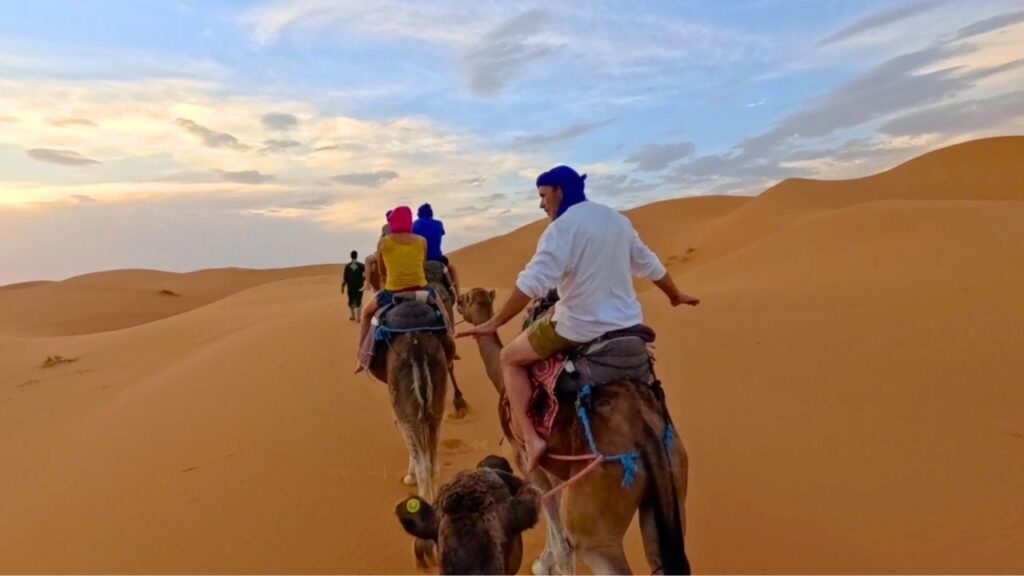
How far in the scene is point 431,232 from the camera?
380 inches

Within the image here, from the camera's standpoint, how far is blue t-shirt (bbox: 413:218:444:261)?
9586 mm

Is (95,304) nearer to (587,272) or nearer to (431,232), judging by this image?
(431,232)

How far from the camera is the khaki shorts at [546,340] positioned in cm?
436

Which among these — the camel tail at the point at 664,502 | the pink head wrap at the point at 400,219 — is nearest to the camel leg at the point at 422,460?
the pink head wrap at the point at 400,219

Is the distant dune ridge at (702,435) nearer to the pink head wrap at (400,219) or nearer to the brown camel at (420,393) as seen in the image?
the brown camel at (420,393)

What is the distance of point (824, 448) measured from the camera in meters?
7.61

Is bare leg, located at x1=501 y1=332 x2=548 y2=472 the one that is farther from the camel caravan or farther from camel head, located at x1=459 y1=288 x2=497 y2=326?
camel head, located at x1=459 y1=288 x2=497 y2=326

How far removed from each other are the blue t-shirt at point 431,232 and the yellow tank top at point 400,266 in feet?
7.26

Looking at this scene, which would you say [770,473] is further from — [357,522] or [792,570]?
[357,522]

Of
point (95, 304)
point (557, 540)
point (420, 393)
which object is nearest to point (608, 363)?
point (557, 540)

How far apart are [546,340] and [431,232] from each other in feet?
18.0

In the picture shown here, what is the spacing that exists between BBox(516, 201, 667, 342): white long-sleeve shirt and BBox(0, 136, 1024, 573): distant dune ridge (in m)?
2.62


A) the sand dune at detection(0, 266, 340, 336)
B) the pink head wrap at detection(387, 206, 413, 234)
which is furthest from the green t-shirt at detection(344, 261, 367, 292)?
the sand dune at detection(0, 266, 340, 336)

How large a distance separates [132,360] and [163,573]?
11.1m
